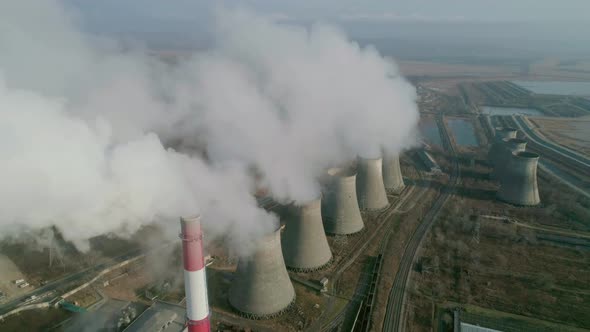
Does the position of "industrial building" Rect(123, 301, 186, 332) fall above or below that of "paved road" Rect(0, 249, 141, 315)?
above

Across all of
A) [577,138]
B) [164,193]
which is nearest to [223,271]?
[164,193]

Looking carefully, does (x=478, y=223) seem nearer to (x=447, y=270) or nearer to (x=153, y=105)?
(x=447, y=270)

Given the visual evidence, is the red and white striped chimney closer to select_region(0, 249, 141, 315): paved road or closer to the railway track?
select_region(0, 249, 141, 315): paved road

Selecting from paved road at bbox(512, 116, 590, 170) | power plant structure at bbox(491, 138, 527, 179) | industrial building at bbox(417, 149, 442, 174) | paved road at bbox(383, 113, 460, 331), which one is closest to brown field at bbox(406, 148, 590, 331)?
paved road at bbox(383, 113, 460, 331)

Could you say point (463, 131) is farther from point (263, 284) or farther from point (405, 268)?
point (263, 284)

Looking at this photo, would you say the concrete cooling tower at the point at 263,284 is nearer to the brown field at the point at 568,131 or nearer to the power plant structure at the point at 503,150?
the power plant structure at the point at 503,150

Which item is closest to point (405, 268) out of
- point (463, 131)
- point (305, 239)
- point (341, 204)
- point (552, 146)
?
point (341, 204)
